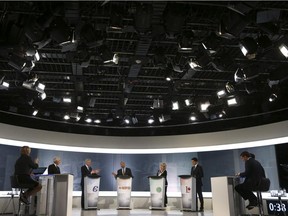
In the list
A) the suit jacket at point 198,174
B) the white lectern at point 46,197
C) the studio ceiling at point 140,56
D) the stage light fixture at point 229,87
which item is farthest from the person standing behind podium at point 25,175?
the stage light fixture at point 229,87

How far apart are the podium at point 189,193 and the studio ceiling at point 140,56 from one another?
228 cm

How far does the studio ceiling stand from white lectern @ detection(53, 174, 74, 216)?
2.42 metres

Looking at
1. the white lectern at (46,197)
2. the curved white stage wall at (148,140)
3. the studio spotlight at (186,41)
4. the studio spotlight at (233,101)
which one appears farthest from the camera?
the curved white stage wall at (148,140)

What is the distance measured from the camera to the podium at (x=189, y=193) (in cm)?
951

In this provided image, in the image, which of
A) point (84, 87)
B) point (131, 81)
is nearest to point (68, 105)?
point (84, 87)

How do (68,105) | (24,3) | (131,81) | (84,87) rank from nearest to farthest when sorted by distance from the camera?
1. (24,3)
2. (131,81)
3. (84,87)
4. (68,105)

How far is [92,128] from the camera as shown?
12984mm

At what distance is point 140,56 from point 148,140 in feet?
20.3

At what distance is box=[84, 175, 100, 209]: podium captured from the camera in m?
9.66

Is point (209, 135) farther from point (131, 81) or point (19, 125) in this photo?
point (19, 125)

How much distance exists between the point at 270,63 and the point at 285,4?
266cm

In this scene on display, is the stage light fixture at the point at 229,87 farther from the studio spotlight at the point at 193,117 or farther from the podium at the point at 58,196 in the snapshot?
the podium at the point at 58,196

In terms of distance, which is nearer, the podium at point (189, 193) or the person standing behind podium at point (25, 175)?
the person standing behind podium at point (25, 175)

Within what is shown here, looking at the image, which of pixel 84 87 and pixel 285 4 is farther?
pixel 84 87
